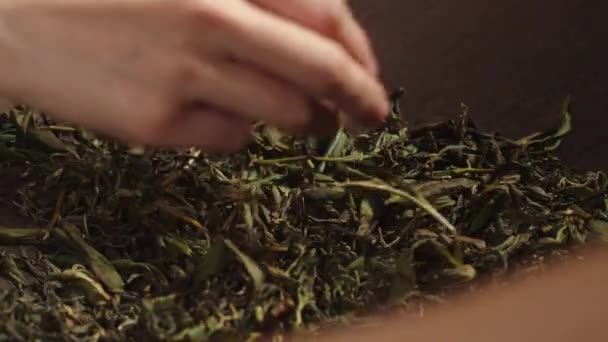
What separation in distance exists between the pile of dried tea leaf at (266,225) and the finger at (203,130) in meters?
0.18

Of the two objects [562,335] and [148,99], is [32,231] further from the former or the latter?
[562,335]

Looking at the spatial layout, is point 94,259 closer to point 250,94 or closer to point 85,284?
point 85,284

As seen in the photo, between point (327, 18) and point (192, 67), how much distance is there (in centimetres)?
10

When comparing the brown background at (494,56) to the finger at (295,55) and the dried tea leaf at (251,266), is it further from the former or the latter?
the finger at (295,55)

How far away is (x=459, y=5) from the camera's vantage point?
105 centimetres

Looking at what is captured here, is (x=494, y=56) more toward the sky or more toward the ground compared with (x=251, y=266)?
more toward the sky

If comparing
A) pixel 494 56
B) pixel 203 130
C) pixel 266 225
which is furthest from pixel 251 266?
pixel 494 56

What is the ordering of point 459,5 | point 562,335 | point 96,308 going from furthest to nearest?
point 459,5 < point 96,308 < point 562,335

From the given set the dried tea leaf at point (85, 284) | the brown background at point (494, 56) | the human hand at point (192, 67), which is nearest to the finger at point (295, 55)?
the human hand at point (192, 67)

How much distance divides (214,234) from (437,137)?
29 cm

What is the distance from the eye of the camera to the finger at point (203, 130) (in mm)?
523

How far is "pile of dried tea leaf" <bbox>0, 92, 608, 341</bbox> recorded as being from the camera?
701mm

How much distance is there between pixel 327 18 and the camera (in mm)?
551

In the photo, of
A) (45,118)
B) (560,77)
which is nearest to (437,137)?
(560,77)
